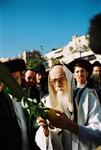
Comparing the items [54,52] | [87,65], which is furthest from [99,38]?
[54,52]

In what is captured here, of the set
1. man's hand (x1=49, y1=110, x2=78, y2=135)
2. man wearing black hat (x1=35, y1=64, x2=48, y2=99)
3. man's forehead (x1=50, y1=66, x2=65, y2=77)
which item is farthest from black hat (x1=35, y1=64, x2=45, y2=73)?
man's hand (x1=49, y1=110, x2=78, y2=135)

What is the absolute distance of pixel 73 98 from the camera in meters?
4.58

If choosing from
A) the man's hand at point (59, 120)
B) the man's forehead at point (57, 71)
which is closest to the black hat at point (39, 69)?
the man's forehead at point (57, 71)

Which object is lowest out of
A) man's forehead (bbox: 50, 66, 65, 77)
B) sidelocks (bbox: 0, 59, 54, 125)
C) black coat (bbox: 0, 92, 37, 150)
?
black coat (bbox: 0, 92, 37, 150)

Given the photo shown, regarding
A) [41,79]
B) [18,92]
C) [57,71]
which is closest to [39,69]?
[41,79]

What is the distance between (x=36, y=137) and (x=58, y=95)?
1.74 feet

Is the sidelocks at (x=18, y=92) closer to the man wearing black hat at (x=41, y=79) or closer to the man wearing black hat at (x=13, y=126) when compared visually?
the man wearing black hat at (x=13, y=126)

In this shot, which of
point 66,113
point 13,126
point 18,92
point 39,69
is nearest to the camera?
point 18,92

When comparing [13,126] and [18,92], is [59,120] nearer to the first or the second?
[18,92]

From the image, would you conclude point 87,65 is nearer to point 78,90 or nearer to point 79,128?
point 78,90

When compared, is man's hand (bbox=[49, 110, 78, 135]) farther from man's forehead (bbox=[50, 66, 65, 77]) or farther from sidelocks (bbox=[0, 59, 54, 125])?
man's forehead (bbox=[50, 66, 65, 77])

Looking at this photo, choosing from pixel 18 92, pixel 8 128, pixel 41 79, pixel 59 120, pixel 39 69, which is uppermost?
pixel 39 69

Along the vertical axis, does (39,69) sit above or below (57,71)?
above

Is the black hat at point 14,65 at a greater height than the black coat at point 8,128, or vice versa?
the black hat at point 14,65
